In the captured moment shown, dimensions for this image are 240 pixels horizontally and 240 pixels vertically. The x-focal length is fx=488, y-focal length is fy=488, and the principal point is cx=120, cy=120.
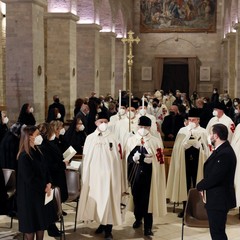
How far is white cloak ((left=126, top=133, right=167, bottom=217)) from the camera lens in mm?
8188

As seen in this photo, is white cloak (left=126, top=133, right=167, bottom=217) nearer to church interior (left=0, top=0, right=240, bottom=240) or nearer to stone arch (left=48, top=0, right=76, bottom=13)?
church interior (left=0, top=0, right=240, bottom=240)

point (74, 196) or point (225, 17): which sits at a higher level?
point (225, 17)

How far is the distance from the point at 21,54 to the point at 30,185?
10302 mm

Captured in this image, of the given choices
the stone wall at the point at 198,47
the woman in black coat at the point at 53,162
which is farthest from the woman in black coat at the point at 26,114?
the stone wall at the point at 198,47

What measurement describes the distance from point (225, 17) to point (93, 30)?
14.2 metres

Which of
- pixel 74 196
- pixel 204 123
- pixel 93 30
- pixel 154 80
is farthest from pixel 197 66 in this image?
pixel 74 196

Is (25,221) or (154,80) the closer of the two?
(25,221)

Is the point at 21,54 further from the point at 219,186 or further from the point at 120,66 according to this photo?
the point at 120,66

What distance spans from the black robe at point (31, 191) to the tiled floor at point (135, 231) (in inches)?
58.6

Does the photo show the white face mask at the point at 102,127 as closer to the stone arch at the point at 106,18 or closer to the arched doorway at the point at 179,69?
the stone arch at the point at 106,18

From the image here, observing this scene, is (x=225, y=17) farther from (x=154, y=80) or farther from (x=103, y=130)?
(x=103, y=130)

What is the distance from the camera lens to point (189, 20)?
120 feet

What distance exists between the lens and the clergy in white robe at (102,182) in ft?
25.6

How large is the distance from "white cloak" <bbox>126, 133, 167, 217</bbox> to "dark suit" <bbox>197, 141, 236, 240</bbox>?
6.54ft
